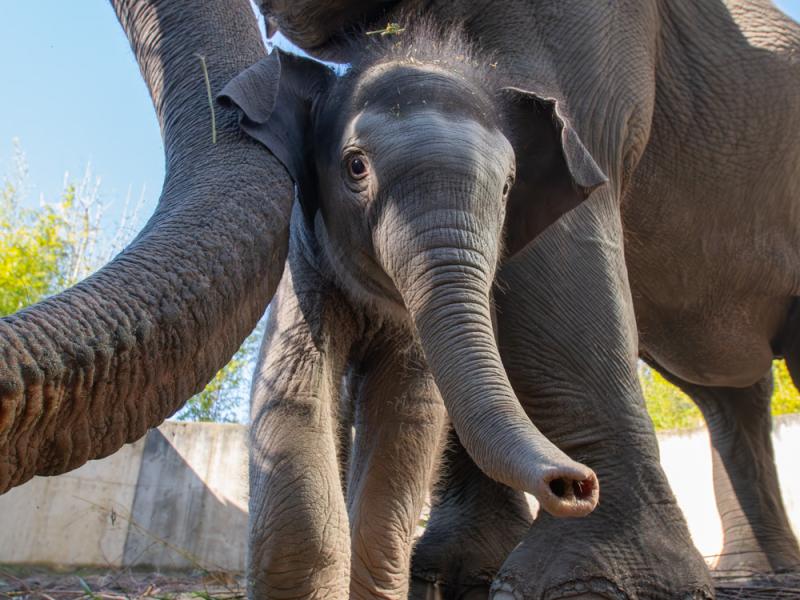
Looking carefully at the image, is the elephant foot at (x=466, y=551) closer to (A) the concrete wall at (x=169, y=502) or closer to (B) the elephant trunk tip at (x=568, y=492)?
(B) the elephant trunk tip at (x=568, y=492)

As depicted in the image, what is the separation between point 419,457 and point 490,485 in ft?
2.93

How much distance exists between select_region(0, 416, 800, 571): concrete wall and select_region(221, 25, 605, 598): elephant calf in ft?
19.5

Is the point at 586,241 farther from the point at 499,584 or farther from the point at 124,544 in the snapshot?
the point at 124,544

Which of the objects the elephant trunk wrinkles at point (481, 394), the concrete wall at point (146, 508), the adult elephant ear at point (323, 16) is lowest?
the elephant trunk wrinkles at point (481, 394)

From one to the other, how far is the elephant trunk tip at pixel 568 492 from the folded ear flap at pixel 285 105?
0.98 meters

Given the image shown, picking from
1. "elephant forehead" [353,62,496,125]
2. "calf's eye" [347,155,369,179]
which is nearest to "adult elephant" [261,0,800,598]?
"elephant forehead" [353,62,496,125]

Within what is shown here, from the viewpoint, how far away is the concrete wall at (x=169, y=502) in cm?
837

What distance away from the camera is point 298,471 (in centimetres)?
236

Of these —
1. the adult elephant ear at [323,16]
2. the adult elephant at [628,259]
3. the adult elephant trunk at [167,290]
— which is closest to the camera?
the adult elephant trunk at [167,290]

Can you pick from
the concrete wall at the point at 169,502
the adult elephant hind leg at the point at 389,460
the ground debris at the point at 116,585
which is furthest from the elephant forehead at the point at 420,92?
the concrete wall at the point at 169,502

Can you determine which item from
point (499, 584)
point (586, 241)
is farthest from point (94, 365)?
point (586, 241)

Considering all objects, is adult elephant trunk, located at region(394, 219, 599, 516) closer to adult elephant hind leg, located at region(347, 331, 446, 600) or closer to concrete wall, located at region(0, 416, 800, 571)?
adult elephant hind leg, located at region(347, 331, 446, 600)

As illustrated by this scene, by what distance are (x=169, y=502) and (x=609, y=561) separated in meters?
7.25

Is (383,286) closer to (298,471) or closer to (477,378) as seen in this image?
(298,471)
